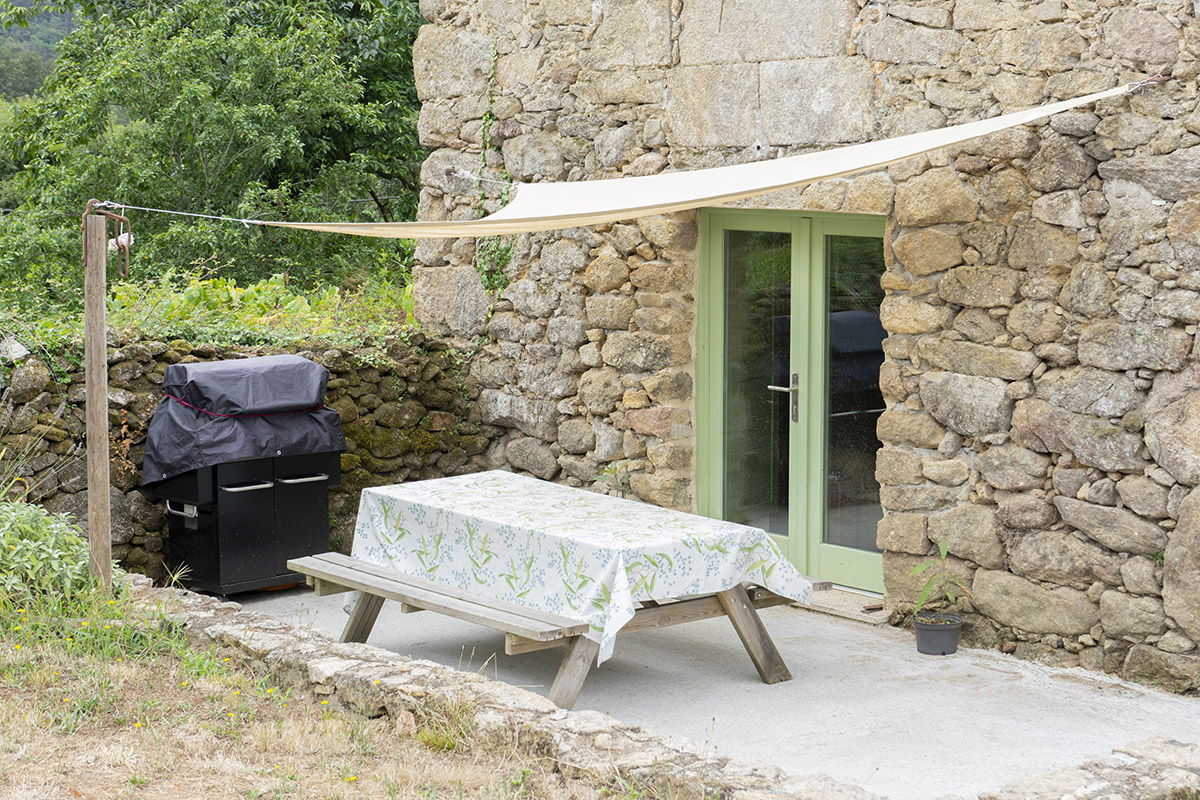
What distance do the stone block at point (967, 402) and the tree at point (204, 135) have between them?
7.05 metres

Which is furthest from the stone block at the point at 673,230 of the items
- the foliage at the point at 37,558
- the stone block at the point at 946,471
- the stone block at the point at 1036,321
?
the foliage at the point at 37,558

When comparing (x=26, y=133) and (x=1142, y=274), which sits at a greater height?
(x=26, y=133)

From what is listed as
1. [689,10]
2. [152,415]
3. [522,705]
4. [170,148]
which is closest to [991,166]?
[689,10]

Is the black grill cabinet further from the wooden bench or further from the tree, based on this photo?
the tree

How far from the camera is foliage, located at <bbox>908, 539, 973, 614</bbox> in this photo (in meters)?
5.07

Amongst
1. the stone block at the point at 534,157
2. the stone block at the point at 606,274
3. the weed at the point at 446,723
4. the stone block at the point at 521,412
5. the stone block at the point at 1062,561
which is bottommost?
the weed at the point at 446,723

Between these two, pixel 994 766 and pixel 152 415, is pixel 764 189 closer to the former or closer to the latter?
pixel 994 766

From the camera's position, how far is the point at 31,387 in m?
5.61

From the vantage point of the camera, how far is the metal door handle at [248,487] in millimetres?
5808

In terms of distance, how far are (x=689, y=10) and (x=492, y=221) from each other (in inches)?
64.4

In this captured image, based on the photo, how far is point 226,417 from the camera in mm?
5820

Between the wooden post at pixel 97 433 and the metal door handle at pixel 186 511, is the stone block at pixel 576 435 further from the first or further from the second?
the wooden post at pixel 97 433

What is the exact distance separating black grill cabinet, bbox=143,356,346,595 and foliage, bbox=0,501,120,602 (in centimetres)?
78

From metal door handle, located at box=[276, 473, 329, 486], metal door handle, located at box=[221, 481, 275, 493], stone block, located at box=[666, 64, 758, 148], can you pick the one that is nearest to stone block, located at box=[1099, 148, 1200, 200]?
stone block, located at box=[666, 64, 758, 148]
